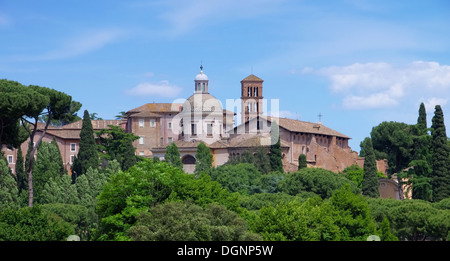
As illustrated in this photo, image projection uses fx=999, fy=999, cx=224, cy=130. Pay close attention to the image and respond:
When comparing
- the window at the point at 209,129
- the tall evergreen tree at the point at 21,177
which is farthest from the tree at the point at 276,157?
the tall evergreen tree at the point at 21,177

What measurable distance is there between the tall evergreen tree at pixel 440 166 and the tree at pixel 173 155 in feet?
82.9

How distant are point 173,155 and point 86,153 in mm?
12463

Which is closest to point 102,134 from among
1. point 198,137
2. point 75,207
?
point 198,137

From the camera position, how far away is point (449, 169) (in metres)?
63.8

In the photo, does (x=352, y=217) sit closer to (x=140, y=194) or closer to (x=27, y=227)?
(x=140, y=194)

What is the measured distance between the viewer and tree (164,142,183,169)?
8351cm

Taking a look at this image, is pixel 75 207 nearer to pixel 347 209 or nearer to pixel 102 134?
pixel 347 209

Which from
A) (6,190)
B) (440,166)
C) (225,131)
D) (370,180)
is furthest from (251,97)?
(6,190)

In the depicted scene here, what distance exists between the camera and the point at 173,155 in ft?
278

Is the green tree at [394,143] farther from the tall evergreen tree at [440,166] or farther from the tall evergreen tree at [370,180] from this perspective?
the tall evergreen tree at [440,166]

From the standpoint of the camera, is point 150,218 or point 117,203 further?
point 117,203
